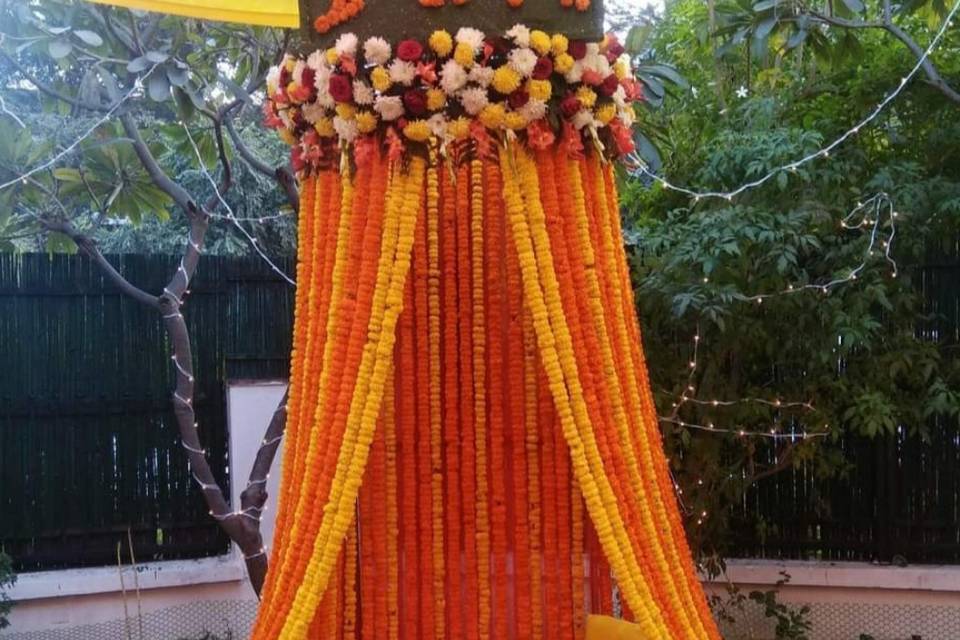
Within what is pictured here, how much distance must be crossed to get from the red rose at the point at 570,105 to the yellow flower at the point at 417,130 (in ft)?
0.85

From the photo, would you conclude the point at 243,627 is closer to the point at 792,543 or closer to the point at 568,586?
the point at 792,543

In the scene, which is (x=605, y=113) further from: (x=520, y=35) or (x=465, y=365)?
(x=465, y=365)

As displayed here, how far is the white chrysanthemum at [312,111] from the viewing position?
194 centimetres

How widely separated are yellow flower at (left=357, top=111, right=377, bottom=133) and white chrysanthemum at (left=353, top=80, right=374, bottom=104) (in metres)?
0.02

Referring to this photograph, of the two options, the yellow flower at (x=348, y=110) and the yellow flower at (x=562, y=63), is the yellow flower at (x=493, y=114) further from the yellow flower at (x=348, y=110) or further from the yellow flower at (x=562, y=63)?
the yellow flower at (x=348, y=110)

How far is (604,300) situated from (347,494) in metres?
0.61

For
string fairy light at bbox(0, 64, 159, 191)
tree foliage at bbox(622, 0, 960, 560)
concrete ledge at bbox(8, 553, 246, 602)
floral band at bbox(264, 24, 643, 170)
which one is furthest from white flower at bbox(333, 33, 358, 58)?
concrete ledge at bbox(8, 553, 246, 602)

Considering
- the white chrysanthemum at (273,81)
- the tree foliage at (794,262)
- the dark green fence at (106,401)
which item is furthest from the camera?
the dark green fence at (106,401)

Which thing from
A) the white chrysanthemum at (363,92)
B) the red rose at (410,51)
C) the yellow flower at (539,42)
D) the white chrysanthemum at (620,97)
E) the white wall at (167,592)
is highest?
the yellow flower at (539,42)

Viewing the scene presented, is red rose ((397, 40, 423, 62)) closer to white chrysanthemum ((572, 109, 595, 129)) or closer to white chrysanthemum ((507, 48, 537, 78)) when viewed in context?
white chrysanthemum ((507, 48, 537, 78))

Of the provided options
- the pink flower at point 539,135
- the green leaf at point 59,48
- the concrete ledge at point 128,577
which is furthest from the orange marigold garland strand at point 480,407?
the concrete ledge at point 128,577

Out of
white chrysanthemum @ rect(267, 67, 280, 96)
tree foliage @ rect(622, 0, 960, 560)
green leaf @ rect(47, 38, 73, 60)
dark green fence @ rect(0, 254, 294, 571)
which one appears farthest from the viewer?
dark green fence @ rect(0, 254, 294, 571)

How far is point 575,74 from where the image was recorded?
1896 millimetres

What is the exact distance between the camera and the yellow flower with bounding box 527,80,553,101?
183 cm
